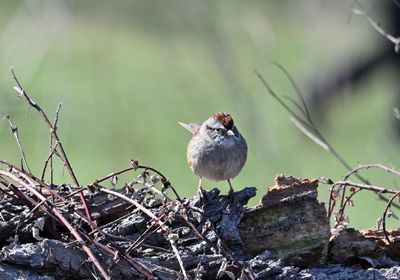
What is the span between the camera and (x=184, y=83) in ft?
32.5

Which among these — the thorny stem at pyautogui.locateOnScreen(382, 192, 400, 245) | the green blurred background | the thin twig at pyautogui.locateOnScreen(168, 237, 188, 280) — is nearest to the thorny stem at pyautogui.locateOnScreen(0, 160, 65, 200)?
the thin twig at pyautogui.locateOnScreen(168, 237, 188, 280)

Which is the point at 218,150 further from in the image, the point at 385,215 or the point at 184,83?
the point at 184,83

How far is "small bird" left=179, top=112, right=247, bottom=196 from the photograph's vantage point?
5027mm

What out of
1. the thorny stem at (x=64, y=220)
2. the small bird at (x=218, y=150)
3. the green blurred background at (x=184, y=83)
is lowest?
the thorny stem at (x=64, y=220)

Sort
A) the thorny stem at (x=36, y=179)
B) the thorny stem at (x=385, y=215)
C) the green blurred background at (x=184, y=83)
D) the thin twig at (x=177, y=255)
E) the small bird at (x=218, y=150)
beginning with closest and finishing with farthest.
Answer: the thin twig at (x=177, y=255)
the thorny stem at (x=36, y=179)
the thorny stem at (x=385, y=215)
the small bird at (x=218, y=150)
the green blurred background at (x=184, y=83)

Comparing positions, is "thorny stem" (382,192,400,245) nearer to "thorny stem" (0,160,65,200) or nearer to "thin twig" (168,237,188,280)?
"thin twig" (168,237,188,280)

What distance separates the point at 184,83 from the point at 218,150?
4860 millimetres

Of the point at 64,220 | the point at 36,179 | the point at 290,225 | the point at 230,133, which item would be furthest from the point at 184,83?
the point at 64,220

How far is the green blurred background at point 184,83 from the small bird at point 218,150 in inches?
22.5

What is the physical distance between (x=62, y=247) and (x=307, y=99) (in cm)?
961

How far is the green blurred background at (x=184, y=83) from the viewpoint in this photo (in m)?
6.47

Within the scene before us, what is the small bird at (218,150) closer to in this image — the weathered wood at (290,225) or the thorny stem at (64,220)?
the weathered wood at (290,225)

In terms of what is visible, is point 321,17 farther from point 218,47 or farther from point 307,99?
point 307,99

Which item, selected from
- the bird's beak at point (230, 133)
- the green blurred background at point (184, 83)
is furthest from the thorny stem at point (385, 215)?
the green blurred background at point (184, 83)
